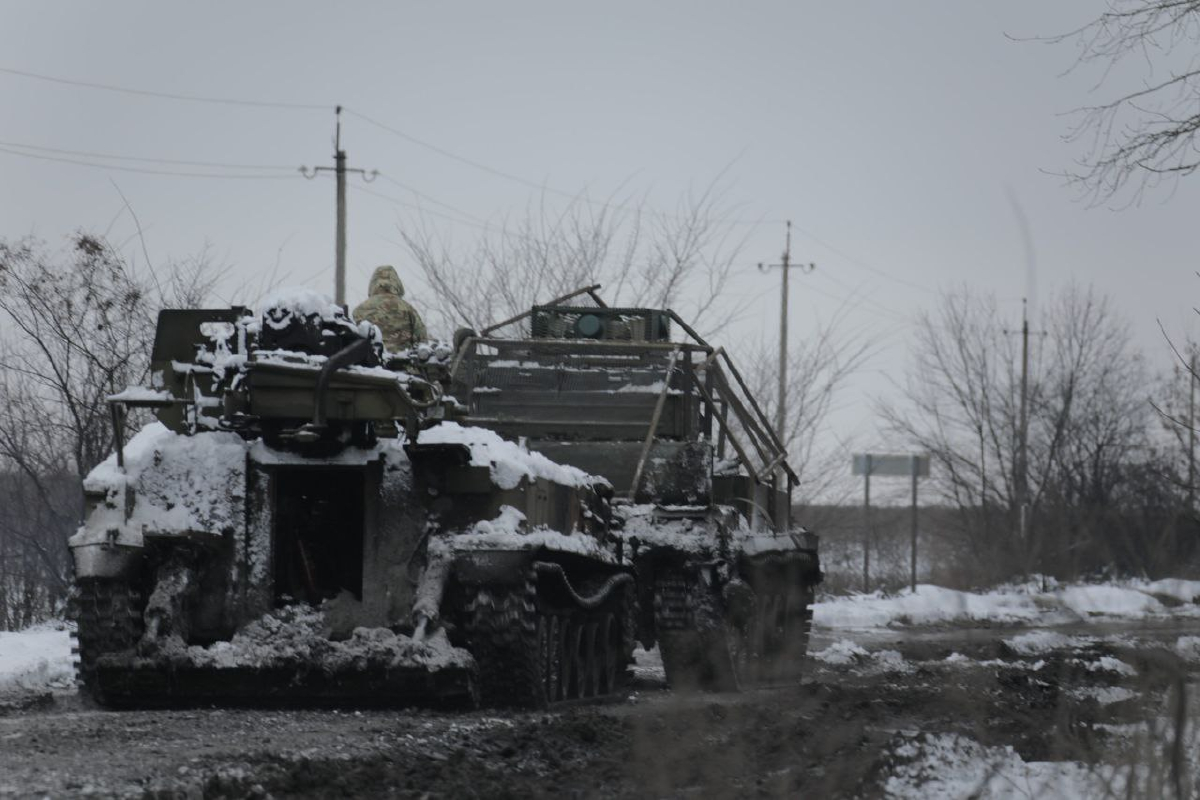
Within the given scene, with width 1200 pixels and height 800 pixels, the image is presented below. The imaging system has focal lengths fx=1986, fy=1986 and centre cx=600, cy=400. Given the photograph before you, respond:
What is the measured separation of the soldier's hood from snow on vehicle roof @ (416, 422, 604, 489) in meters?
2.34

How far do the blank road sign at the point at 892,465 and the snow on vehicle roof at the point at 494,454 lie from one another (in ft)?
71.7

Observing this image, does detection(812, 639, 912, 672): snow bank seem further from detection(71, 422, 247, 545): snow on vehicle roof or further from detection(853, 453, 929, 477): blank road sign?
detection(853, 453, 929, 477): blank road sign

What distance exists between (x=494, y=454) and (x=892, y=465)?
91.9 ft

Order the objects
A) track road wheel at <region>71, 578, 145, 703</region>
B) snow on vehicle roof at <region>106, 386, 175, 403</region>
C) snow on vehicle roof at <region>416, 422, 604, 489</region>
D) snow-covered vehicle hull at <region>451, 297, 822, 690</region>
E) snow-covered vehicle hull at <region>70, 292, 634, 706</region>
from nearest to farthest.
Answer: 1. snow-covered vehicle hull at <region>70, 292, 634, 706</region>
2. track road wheel at <region>71, 578, 145, 703</region>
3. snow on vehicle roof at <region>106, 386, 175, 403</region>
4. snow on vehicle roof at <region>416, 422, 604, 489</region>
5. snow-covered vehicle hull at <region>451, 297, 822, 690</region>

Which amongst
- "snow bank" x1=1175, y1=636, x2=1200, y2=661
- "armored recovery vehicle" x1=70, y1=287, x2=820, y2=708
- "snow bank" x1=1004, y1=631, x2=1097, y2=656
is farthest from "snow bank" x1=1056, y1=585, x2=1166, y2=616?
"armored recovery vehicle" x1=70, y1=287, x2=820, y2=708

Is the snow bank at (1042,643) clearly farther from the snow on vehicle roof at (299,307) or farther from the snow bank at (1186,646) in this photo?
the snow on vehicle roof at (299,307)

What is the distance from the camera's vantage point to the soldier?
42.7 ft

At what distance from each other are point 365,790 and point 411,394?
3.75 meters

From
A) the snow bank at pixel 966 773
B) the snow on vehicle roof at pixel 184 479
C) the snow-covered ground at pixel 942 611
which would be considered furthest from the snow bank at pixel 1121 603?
the snow bank at pixel 966 773

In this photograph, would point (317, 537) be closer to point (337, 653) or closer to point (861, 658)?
point (337, 653)

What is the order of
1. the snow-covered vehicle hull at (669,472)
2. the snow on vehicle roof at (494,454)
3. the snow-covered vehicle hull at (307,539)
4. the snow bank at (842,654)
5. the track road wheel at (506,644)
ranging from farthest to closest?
1. the snow bank at (842,654)
2. the snow-covered vehicle hull at (669,472)
3. the snow on vehicle roof at (494,454)
4. the track road wheel at (506,644)
5. the snow-covered vehicle hull at (307,539)

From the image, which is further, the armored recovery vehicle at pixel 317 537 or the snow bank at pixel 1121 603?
the snow bank at pixel 1121 603

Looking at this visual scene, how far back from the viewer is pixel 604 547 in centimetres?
1258

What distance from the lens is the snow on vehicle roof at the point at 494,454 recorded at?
10602mm
